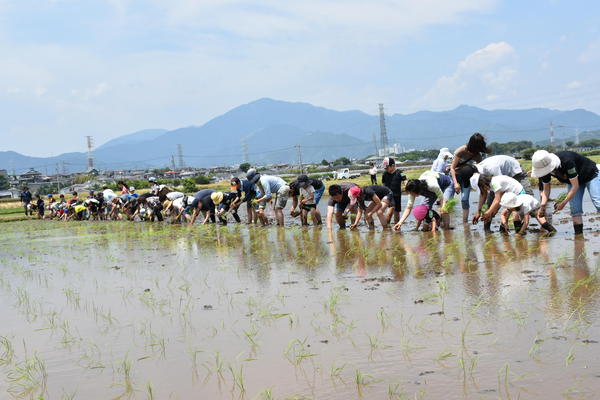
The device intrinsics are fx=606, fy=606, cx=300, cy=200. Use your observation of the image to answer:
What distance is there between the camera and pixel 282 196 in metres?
14.5

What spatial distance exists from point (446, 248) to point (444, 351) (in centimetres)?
462

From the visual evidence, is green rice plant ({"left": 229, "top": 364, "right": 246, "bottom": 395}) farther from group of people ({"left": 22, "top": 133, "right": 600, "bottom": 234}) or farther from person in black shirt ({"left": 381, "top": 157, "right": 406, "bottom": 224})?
person in black shirt ({"left": 381, "top": 157, "right": 406, "bottom": 224})

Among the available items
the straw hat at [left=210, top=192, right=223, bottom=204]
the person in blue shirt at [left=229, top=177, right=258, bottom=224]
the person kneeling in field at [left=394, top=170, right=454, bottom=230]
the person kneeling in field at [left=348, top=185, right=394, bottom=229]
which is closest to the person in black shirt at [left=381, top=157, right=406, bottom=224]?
the person kneeling in field at [left=348, top=185, right=394, bottom=229]

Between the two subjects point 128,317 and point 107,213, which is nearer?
point 128,317

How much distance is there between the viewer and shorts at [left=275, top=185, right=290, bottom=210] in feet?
47.0

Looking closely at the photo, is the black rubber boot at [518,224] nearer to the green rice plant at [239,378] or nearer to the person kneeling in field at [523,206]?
the person kneeling in field at [523,206]

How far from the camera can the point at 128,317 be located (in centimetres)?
593

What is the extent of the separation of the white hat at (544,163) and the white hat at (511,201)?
2.42ft

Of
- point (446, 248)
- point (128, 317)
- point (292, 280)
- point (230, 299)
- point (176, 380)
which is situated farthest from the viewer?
point (446, 248)

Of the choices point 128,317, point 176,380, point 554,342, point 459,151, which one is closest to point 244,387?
point 176,380

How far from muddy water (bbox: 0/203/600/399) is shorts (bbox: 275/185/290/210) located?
4977mm

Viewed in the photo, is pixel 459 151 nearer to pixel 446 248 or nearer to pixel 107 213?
pixel 446 248

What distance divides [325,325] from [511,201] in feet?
16.7

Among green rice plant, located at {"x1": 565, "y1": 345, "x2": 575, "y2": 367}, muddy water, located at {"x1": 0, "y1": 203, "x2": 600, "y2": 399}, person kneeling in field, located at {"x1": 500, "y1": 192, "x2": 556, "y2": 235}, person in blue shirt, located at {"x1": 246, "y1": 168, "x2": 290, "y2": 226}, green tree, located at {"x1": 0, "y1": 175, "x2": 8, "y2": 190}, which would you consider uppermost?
green tree, located at {"x1": 0, "y1": 175, "x2": 8, "y2": 190}
